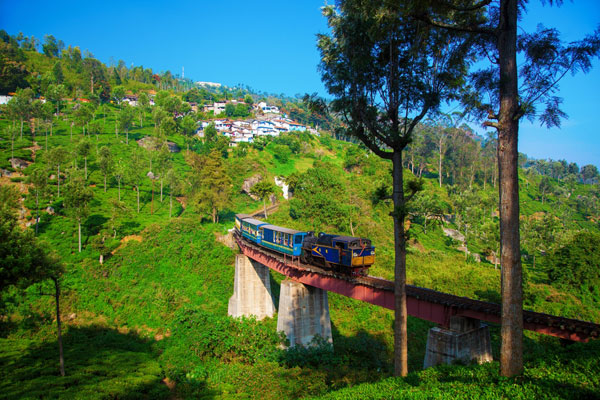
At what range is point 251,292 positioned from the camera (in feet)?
102

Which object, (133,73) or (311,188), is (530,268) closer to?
(311,188)

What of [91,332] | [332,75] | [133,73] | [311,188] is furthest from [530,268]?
[133,73]

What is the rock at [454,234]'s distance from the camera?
195 feet

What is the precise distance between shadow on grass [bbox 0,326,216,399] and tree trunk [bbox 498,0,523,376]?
19430 millimetres

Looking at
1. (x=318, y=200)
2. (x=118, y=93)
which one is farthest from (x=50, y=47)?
(x=318, y=200)

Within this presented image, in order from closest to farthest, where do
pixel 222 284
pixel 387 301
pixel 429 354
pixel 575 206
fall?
pixel 429 354, pixel 387 301, pixel 222 284, pixel 575 206

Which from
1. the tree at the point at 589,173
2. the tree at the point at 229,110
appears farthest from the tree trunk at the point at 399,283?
the tree at the point at 589,173

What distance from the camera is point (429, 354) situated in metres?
15.0

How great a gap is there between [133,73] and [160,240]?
5945 inches

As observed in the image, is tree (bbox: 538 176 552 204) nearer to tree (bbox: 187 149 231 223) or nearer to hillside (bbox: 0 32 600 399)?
hillside (bbox: 0 32 600 399)

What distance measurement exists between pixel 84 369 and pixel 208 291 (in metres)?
15.5

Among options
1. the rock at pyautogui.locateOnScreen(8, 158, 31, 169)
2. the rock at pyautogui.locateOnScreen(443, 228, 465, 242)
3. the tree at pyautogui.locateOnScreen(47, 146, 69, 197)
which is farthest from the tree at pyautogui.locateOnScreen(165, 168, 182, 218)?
the rock at pyautogui.locateOnScreen(443, 228, 465, 242)

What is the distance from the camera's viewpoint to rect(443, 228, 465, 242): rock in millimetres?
59444

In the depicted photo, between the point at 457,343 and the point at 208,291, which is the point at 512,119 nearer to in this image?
the point at 457,343
